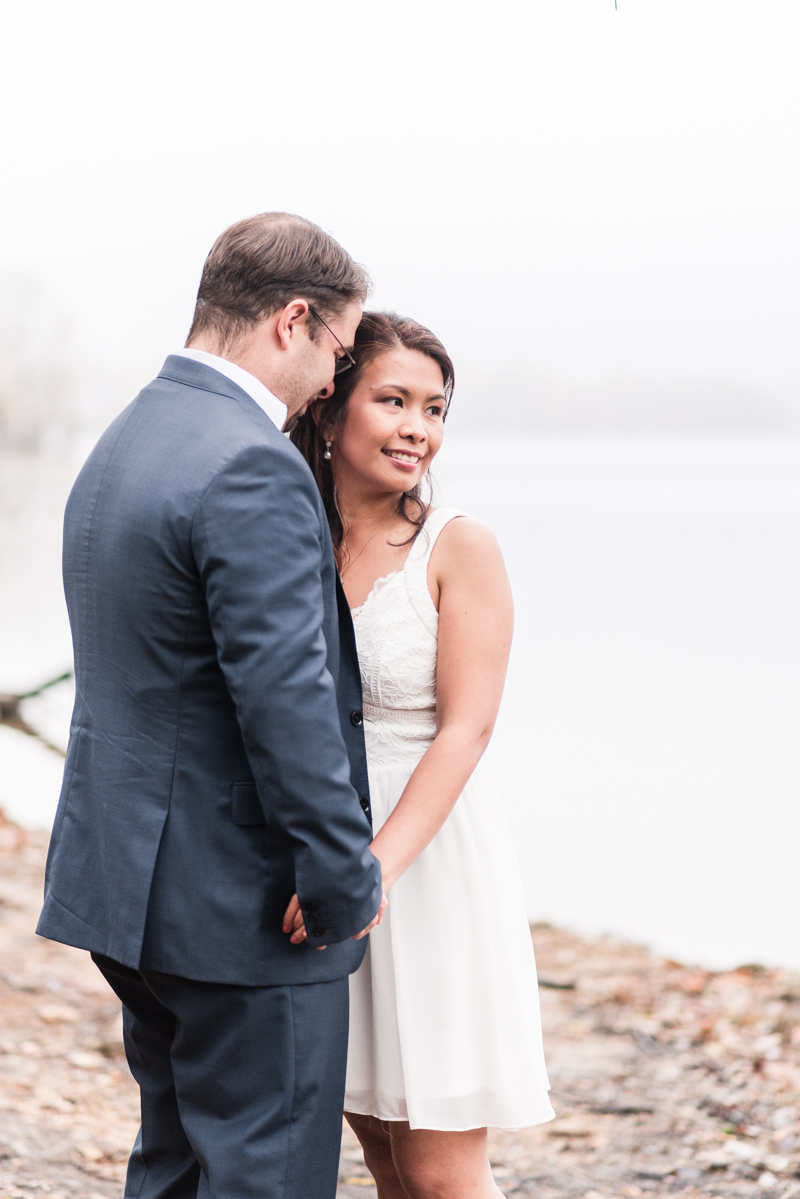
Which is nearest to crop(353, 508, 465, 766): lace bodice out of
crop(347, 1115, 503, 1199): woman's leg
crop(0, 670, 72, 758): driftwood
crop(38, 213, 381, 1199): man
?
crop(38, 213, 381, 1199): man

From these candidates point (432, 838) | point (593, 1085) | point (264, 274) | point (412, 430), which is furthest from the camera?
point (593, 1085)

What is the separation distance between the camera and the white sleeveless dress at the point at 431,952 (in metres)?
1.96

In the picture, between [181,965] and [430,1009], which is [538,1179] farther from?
[181,965]

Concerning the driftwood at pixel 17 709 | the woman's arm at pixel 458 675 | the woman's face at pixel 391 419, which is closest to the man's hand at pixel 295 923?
the woman's arm at pixel 458 675

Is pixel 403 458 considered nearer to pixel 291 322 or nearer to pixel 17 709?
pixel 291 322

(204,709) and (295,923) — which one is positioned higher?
(204,709)

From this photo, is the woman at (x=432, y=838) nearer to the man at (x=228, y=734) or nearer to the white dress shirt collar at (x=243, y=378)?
the man at (x=228, y=734)

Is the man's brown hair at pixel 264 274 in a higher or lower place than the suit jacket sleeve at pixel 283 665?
higher

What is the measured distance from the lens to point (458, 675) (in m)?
1.97

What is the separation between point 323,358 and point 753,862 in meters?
5.84

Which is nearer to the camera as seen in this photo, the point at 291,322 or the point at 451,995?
the point at 291,322

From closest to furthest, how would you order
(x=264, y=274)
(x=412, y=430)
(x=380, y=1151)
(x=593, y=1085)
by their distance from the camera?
(x=264, y=274) → (x=412, y=430) → (x=380, y=1151) → (x=593, y=1085)

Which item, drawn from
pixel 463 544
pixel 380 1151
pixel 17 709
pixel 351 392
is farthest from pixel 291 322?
pixel 17 709

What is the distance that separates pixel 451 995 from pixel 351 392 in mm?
1082
